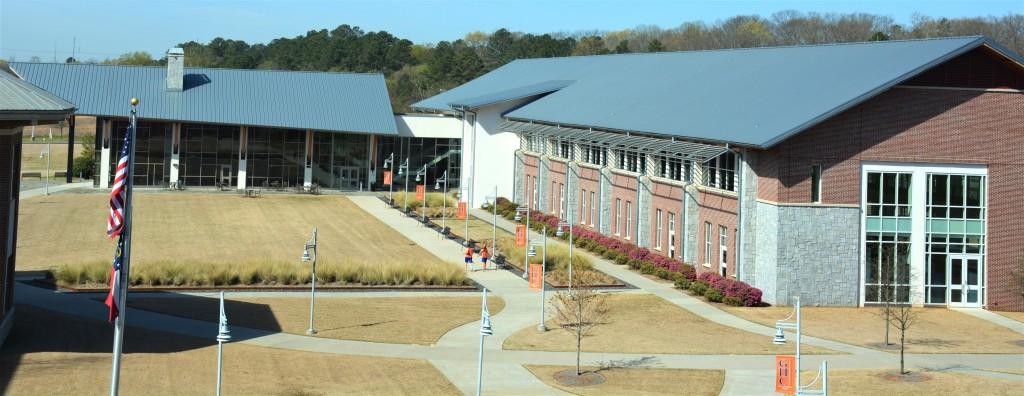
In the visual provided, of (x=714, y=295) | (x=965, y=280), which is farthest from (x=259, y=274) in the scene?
(x=965, y=280)

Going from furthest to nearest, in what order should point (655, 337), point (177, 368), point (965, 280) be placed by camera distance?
point (965, 280)
point (655, 337)
point (177, 368)

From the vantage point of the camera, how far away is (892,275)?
41875 millimetres

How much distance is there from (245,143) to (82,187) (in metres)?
11.9

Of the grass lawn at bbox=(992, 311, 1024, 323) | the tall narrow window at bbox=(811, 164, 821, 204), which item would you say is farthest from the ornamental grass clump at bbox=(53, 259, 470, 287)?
the grass lawn at bbox=(992, 311, 1024, 323)

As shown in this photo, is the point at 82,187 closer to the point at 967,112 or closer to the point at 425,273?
the point at 425,273

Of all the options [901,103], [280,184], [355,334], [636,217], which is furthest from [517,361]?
[280,184]

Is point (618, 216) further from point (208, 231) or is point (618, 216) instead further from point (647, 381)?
point (647, 381)

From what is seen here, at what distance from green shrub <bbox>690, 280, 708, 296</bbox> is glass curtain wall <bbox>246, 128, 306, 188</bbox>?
4796 cm

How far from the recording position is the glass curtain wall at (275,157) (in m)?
86.2

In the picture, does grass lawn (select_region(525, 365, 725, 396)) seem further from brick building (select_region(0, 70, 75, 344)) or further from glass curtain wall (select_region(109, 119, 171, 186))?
glass curtain wall (select_region(109, 119, 171, 186))

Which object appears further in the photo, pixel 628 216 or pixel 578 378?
pixel 628 216

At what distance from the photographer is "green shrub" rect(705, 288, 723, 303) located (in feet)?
144

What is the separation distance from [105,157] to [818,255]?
186 ft

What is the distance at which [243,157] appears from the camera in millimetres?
→ 86000
